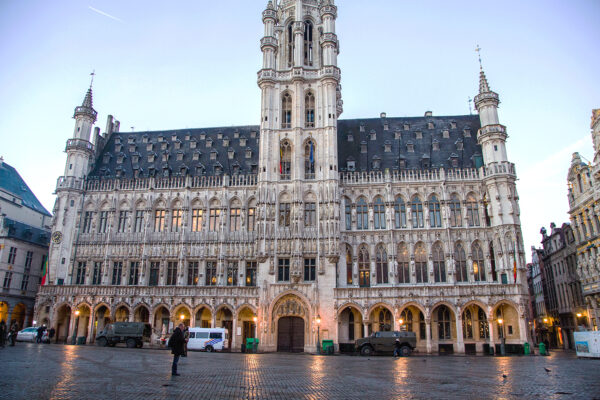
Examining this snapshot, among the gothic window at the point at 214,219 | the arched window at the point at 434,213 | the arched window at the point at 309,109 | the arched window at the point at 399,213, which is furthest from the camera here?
the arched window at the point at 309,109

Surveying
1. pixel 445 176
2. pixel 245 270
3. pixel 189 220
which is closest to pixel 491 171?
pixel 445 176

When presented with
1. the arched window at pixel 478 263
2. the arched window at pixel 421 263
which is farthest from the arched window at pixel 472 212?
the arched window at pixel 421 263

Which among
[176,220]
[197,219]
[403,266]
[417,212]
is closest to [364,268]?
[403,266]

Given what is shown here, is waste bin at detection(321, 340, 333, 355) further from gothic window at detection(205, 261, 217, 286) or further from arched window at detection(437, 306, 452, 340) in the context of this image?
gothic window at detection(205, 261, 217, 286)

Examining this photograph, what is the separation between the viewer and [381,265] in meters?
47.1

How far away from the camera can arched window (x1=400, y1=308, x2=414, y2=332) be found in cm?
4528

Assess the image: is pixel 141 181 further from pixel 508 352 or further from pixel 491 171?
pixel 508 352

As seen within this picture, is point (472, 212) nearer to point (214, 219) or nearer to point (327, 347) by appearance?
point (327, 347)

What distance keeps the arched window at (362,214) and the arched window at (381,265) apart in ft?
9.87

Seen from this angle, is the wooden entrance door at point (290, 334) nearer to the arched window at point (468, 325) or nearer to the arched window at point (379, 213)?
the arched window at point (379, 213)

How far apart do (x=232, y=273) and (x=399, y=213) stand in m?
19.6

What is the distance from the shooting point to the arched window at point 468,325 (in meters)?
44.5

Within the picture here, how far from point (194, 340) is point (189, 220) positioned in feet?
48.4

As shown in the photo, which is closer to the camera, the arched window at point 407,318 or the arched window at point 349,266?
the arched window at point 407,318
